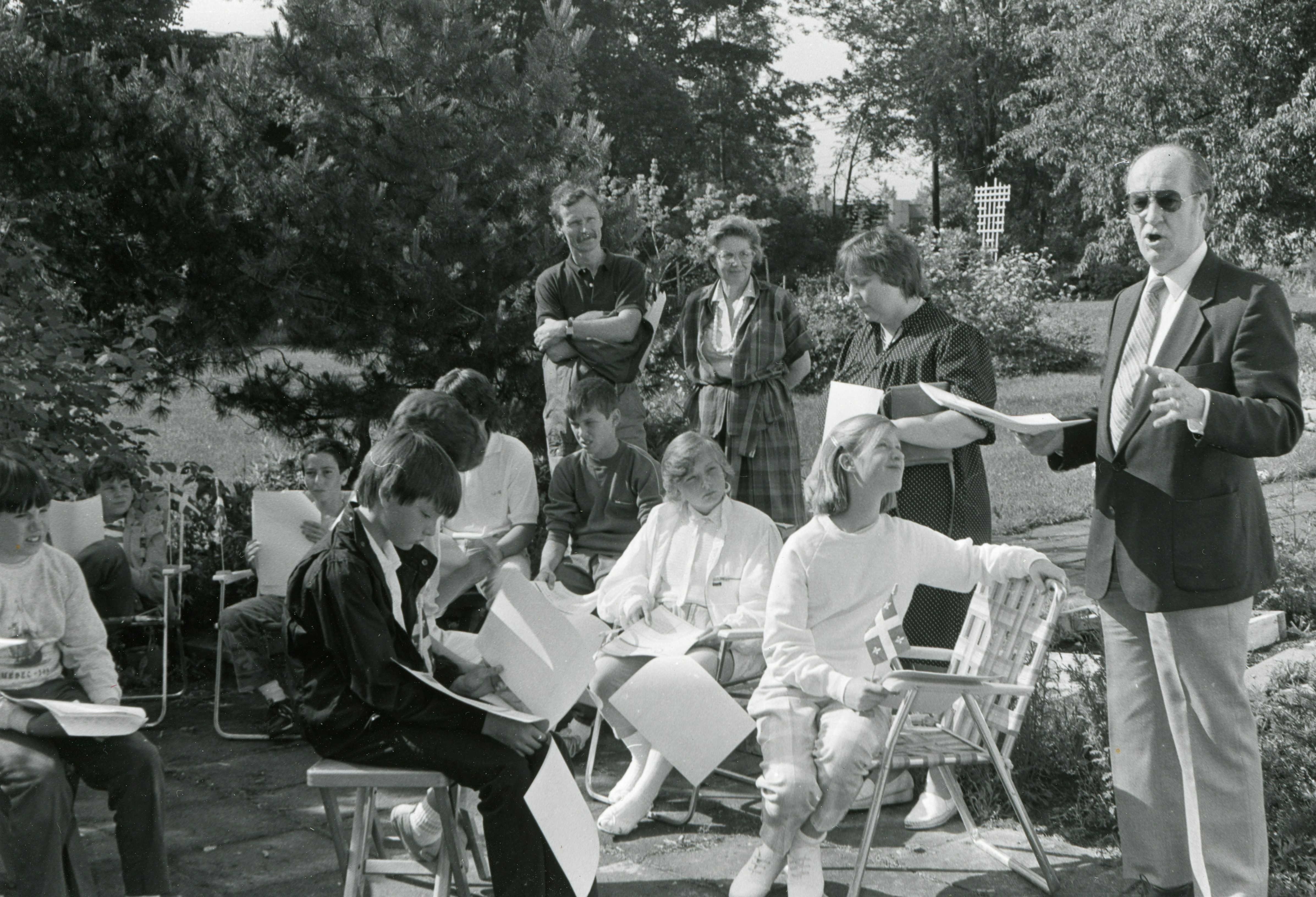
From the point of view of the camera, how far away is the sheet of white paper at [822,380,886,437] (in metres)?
4.19

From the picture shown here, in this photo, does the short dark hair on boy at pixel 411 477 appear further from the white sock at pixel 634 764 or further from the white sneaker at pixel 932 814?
the white sneaker at pixel 932 814

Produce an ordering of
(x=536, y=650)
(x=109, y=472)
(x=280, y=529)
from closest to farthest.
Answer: (x=536, y=650) → (x=280, y=529) → (x=109, y=472)

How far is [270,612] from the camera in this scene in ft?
17.8

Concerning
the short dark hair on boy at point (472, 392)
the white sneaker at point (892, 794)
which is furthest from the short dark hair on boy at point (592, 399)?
the white sneaker at point (892, 794)

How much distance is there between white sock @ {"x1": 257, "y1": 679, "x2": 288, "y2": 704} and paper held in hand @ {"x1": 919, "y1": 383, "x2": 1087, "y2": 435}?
3.03 metres

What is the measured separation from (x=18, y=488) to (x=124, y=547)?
7.27 feet

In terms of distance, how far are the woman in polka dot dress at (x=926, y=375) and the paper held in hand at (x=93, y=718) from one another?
2.41 metres

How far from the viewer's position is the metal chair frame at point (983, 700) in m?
3.38

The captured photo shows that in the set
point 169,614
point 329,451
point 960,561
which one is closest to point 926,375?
point 960,561

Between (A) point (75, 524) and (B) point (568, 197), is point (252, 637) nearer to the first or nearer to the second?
(A) point (75, 524)

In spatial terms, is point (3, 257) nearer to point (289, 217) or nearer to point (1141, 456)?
point (289, 217)

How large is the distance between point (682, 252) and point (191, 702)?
7.63 metres

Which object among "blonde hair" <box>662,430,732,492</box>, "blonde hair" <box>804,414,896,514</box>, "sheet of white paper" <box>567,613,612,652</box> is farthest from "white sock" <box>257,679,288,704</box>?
"blonde hair" <box>804,414,896,514</box>

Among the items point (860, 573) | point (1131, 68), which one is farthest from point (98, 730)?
point (1131, 68)
